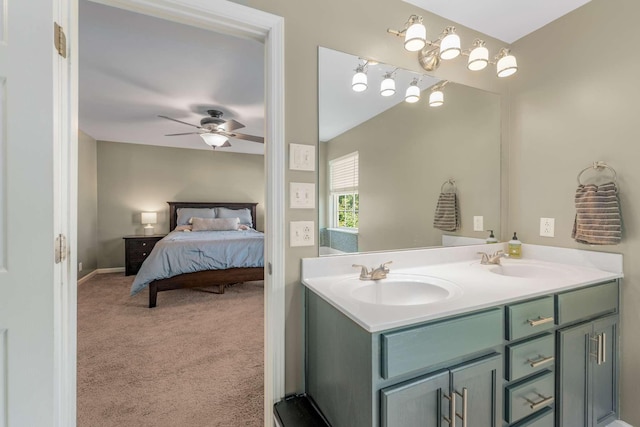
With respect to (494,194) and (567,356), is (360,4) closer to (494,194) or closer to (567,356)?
(494,194)

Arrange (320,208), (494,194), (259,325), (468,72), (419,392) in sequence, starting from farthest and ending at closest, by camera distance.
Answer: (259,325), (494,194), (468,72), (320,208), (419,392)

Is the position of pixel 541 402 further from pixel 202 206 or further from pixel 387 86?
pixel 202 206

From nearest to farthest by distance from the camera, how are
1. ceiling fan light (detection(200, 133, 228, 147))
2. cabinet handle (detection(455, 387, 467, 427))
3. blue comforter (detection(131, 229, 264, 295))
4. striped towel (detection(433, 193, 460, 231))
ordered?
cabinet handle (detection(455, 387, 467, 427)), striped towel (detection(433, 193, 460, 231)), blue comforter (detection(131, 229, 264, 295)), ceiling fan light (detection(200, 133, 228, 147))

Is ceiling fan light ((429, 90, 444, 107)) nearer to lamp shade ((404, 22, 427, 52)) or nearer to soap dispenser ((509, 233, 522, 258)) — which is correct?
lamp shade ((404, 22, 427, 52))

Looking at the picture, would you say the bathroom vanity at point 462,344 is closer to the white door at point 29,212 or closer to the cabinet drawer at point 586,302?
the cabinet drawer at point 586,302

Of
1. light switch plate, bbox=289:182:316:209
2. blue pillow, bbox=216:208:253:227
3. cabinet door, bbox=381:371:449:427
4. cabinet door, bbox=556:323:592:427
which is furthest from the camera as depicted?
blue pillow, bbox=216:208:253:227

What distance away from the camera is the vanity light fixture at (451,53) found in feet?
4.51

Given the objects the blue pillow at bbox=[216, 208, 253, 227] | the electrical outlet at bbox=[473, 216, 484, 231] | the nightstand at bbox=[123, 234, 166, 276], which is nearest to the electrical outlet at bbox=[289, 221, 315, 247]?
the electrical outlet at bbox=[473, 216, 484, 231]

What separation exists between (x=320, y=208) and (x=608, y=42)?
177cm

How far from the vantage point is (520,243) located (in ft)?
5.91

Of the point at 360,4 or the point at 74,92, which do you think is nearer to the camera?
the point at 74,92

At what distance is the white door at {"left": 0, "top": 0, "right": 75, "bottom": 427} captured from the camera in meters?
0.84

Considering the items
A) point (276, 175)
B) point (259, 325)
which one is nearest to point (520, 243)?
point (276, 175)

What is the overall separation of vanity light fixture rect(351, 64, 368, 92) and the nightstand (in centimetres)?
490
